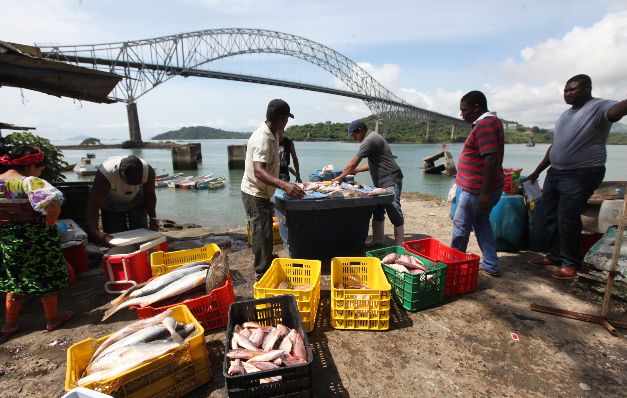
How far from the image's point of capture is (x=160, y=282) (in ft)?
10.6

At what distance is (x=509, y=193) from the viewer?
536 centimetres

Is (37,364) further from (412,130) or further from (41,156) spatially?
(412,130)

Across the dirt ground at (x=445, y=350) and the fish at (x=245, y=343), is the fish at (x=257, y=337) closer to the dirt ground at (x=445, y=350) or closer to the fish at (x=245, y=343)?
the fish at (x=245, y=343)

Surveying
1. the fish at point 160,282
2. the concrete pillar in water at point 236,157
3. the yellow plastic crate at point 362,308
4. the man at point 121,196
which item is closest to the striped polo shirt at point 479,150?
the yellow plastic crate at point 362,308

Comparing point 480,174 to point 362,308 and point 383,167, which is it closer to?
point 383,167

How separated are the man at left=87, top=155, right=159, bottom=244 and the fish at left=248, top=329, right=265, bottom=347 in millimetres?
2616

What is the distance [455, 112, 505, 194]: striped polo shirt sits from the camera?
3.68 metres

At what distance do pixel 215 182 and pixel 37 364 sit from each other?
63.1 feet

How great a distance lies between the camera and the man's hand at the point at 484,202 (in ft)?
12.7

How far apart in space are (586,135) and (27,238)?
641 centimetres

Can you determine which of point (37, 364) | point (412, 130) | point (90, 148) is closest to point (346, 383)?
point (37, 364)

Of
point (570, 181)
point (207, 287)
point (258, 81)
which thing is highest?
point (258, 81)

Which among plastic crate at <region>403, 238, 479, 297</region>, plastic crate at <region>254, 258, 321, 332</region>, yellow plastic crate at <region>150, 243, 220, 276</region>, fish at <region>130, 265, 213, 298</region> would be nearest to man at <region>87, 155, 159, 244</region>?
yellow plastic crate at <region>150, 243, 220, 276</region>

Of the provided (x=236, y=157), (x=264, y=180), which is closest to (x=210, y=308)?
(x=264, y=180)
